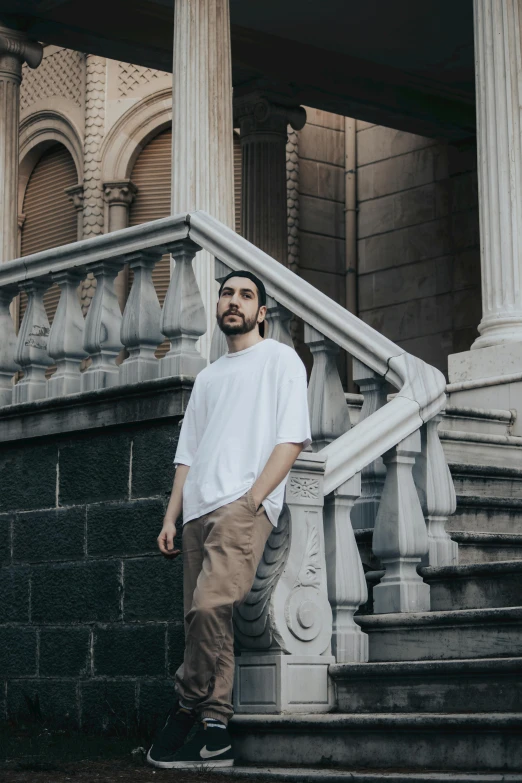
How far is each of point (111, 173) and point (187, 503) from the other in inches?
550

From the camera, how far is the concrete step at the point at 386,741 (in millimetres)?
5121

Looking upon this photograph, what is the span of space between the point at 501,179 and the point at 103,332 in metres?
4.14

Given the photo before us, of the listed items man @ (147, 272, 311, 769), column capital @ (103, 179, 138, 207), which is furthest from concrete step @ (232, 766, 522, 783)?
column capital @ (103, 179, 138, 207)

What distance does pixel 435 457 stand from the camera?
6.95 m

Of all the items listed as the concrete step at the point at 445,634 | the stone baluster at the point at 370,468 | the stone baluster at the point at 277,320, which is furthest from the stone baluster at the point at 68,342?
the concrete step at the point at 445,634

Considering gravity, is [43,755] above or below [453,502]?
below

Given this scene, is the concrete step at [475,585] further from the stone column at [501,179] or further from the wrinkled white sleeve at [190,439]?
the stone column at [501,179]

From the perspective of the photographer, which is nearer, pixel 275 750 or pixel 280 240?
pixel 275 750

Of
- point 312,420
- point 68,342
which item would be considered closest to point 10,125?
point 68,342

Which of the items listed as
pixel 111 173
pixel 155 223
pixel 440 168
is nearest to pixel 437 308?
pixel 440 168

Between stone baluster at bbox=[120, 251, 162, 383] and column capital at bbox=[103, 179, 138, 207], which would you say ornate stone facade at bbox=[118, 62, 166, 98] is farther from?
stone baluster at bbox=[120, 251, 162, 383]

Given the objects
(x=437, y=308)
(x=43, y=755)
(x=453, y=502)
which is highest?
(x=437, y=308)

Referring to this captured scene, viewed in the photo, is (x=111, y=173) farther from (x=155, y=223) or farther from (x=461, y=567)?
(x=461, y=567)

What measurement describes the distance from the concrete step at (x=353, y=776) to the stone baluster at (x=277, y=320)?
7.74ft
